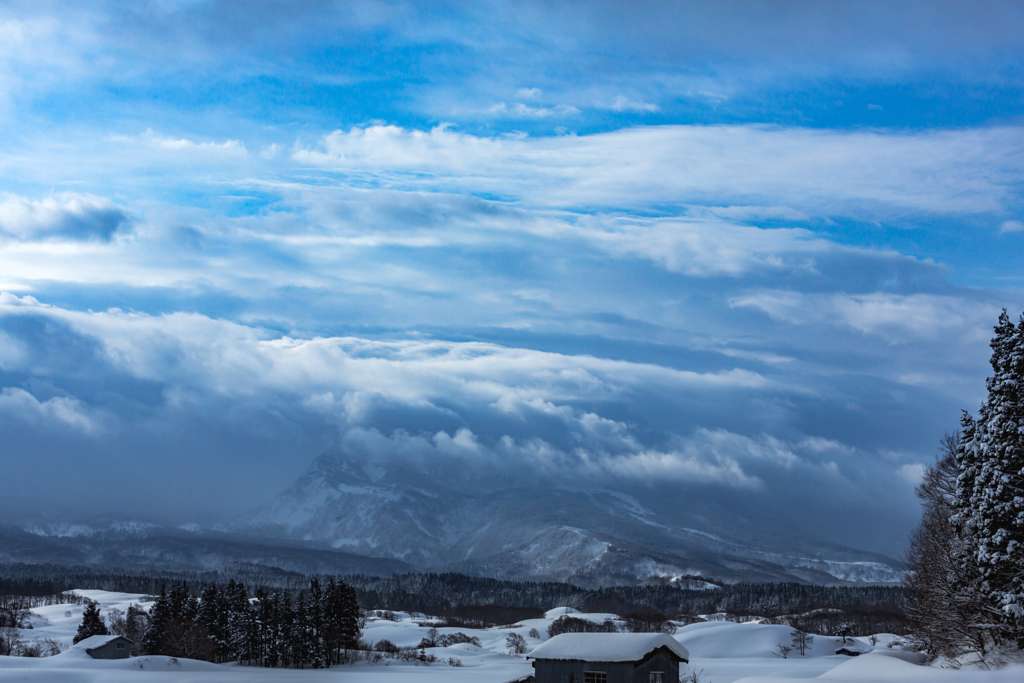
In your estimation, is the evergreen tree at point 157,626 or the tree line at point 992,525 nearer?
the tree line at point 992,525

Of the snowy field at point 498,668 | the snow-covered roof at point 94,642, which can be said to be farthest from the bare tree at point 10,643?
the snow-covered roof at point 94,642

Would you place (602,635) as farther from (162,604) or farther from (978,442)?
(162,604)

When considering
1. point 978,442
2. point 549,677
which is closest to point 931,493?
point 978,442

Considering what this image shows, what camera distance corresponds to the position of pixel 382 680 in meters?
96.6

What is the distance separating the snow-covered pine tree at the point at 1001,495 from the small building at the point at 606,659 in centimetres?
1773

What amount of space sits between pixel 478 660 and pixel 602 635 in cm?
10073

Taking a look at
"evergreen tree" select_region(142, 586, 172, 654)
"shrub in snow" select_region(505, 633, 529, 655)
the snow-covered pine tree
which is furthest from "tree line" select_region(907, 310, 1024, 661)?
"shrub in snow" select_region(505, 633, 529, 655)

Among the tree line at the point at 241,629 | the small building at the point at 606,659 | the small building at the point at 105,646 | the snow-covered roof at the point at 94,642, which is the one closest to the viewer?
the small building at the point at 606,659

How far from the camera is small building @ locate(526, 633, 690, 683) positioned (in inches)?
2039

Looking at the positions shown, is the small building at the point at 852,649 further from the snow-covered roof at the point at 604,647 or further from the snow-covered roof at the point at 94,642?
the snow-covered roof at the point at 94,642

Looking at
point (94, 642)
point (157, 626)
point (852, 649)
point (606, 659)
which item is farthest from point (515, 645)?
point (606, 659)

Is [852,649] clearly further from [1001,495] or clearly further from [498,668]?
[1001,495]

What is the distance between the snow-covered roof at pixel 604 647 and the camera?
52062 millimetres

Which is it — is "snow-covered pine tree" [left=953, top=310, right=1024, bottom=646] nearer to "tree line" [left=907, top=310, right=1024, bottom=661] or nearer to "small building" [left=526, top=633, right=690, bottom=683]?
"tree line" [left=907, top=310, right=1024, bottom=661]
